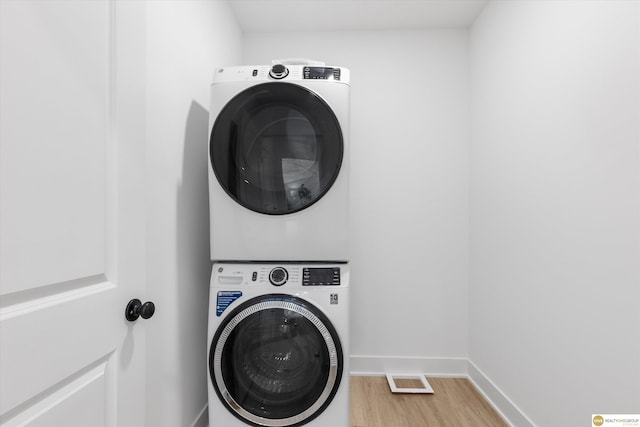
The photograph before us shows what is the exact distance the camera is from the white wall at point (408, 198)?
238 centimetres

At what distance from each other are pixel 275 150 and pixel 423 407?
1731 millimetres

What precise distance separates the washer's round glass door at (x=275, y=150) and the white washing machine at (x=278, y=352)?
0.40 meters

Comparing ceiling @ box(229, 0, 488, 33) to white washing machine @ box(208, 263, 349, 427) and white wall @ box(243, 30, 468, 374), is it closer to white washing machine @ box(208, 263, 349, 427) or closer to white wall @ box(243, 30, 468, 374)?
white wall @ box(243, 30, 468, 374)

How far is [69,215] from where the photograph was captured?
2.46 ft

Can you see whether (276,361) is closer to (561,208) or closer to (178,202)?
(178,202)

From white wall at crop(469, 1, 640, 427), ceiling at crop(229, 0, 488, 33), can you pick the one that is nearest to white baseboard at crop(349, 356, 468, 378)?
white wall at crop(469, 1, 640, 427)

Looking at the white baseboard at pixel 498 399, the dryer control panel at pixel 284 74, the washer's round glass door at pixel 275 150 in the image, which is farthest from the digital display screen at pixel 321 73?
the white baseboard at pixel 498 399

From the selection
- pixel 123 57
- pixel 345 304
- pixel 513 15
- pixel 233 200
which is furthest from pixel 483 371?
pixel 123 57

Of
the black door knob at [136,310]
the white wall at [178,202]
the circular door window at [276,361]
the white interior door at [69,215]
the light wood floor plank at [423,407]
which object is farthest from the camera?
the light wood floor plank at [423,407]

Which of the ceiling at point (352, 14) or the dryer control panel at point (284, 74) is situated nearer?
the dryer control panel at point (284, 74)

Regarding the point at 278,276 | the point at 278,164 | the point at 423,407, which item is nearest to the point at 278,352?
the point at 278,276

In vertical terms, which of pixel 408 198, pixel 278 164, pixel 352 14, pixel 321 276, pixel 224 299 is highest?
pixel 352 14

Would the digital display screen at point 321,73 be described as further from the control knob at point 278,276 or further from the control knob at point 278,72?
the control knob at point 278,276

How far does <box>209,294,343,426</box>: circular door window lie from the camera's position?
4.83 feet
